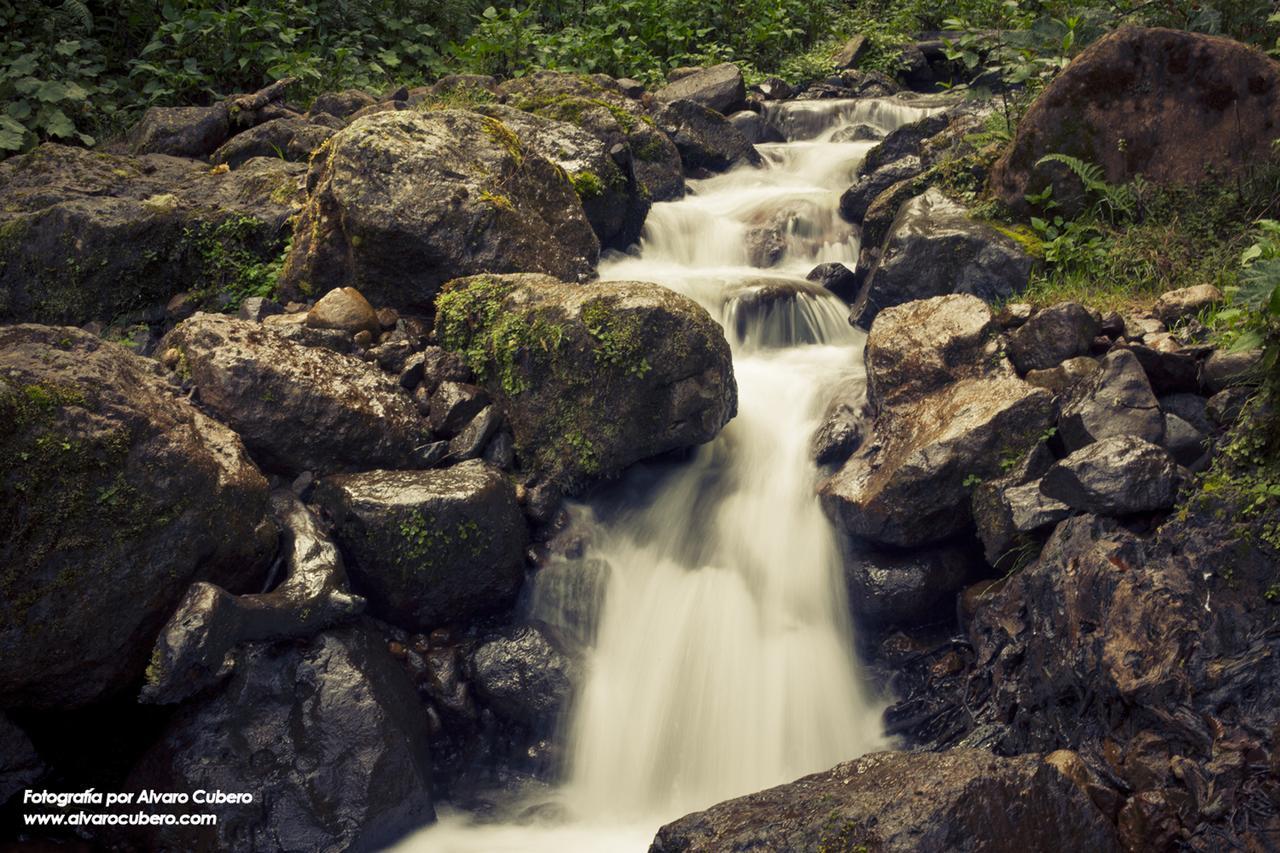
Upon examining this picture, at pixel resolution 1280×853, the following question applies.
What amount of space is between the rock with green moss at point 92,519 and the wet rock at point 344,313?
1.83 m

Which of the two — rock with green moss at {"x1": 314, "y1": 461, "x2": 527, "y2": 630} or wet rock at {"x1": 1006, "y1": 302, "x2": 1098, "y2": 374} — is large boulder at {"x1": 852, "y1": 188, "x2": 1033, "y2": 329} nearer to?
wet rock at {"x1": 1006, "y1": 302, "x2": 1098, "y2": 374}

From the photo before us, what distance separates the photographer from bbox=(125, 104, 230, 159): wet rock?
10.8 m

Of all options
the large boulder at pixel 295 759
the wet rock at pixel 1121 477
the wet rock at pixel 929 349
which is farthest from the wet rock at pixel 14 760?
the wet rock at pixel 1121 477

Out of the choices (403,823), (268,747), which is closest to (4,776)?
(268,747)

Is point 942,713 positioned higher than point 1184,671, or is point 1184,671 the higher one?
point 1184,671

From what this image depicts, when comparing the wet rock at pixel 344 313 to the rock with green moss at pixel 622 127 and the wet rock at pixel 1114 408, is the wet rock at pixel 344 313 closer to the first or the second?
the rock with green moss at pixel 622 127

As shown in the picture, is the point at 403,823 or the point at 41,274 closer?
the point at 403,823

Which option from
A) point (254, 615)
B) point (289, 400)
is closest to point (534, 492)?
point (289, 400)

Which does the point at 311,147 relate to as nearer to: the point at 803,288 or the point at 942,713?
the point at 803,288

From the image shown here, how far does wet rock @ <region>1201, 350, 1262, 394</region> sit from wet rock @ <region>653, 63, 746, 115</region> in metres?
9.14

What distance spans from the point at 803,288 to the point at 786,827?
18.7ft

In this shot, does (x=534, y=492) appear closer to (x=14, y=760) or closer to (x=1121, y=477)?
(x=14, y=760)

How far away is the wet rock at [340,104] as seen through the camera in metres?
11.8

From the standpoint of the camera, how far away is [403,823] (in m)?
4.99
